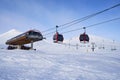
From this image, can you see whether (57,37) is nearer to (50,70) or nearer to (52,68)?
(52,68)

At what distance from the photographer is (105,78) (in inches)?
366

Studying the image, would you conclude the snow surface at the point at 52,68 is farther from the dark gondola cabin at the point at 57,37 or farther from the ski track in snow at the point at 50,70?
the dark gondola cabin at the point at 57,37

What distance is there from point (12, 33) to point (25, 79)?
192 m

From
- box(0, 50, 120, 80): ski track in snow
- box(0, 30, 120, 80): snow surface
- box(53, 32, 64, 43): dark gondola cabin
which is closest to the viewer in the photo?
box(0, 50, 120, 80): ski track in snow

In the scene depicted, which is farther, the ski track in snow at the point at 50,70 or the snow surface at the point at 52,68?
the snow surface at the point at 52,68

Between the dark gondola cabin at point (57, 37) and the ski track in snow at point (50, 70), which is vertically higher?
the dark gondola cabin at point (57, 37)

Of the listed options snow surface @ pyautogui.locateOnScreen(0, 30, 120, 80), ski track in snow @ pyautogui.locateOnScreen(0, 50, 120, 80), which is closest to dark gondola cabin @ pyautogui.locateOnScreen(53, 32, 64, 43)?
snow surface @ pyautogui.locateOnScreen(0, 30, 120, 80)

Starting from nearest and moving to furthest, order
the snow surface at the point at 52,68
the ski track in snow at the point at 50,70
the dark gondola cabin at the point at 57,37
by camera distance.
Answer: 1. the ski track in snow at the point at 50,70
2. the snow surface at the point at 52,68
3. the dark gondola cabin at the point at 57,37

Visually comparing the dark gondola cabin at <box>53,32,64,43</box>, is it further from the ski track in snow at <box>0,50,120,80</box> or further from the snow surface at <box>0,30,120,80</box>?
the ski track in snow at <box>0,50,120,80</box>

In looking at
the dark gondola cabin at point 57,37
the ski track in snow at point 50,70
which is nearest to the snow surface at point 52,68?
the ski track in snow at point 50,70

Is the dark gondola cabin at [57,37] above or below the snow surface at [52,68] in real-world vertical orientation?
above

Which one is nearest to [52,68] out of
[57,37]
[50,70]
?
[50,70]

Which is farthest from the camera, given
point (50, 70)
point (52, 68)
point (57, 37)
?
point (57, 37)

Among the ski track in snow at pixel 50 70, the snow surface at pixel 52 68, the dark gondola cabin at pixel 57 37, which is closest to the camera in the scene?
the ski track in snow at pixel 50 70
